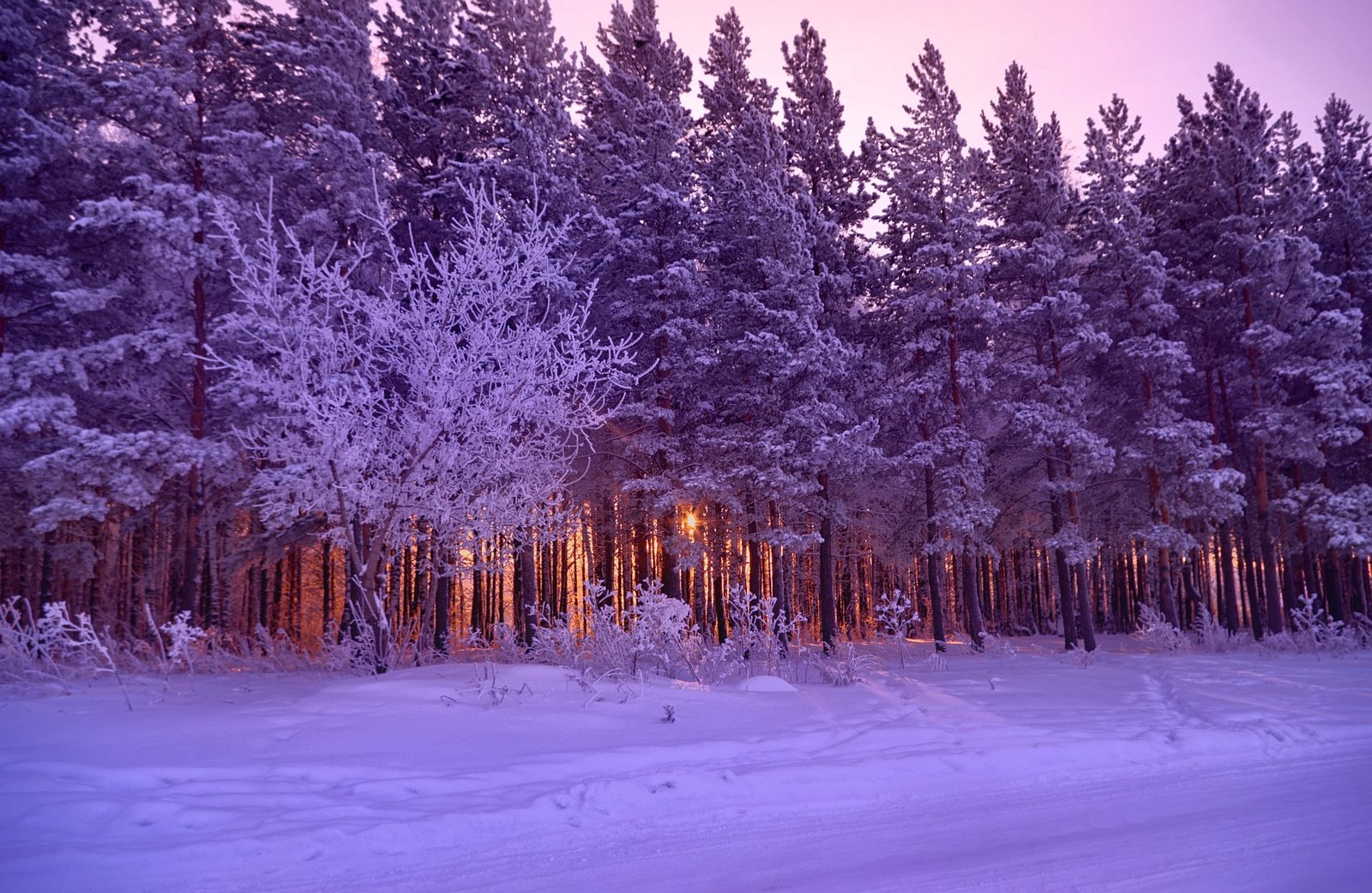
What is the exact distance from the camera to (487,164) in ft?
55.1

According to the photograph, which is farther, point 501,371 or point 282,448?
point 501,371

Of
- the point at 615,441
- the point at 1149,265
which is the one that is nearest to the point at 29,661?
the point at 615,441

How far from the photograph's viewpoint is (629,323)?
19.0m

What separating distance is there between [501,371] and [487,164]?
8.79m

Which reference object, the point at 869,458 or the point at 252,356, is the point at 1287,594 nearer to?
the point at 869,458

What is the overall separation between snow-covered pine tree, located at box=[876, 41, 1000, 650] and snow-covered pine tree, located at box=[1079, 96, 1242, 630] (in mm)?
3724

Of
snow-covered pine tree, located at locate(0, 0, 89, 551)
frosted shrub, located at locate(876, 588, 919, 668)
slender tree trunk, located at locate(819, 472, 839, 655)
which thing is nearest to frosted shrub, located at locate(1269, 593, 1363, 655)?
frosted shrub, located at locate(876, 588, 919, 668)

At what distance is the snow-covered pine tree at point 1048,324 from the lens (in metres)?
19.4

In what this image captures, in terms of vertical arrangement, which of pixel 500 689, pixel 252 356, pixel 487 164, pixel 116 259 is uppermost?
pixel 487 164

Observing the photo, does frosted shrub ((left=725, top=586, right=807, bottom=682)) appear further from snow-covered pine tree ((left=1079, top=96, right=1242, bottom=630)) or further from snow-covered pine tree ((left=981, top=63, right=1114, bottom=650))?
snow-covered pine tree ((left=1079, top=96, right=1242, bottom=630))

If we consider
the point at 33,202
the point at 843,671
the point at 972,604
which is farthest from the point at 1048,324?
the point at 33,202

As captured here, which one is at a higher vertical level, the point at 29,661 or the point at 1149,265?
the point at 1149,265

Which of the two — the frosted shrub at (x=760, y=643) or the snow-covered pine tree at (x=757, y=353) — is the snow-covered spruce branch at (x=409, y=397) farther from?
the snow-covered pine tree at (x=757, y=353)

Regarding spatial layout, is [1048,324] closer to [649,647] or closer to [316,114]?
[649,647]
